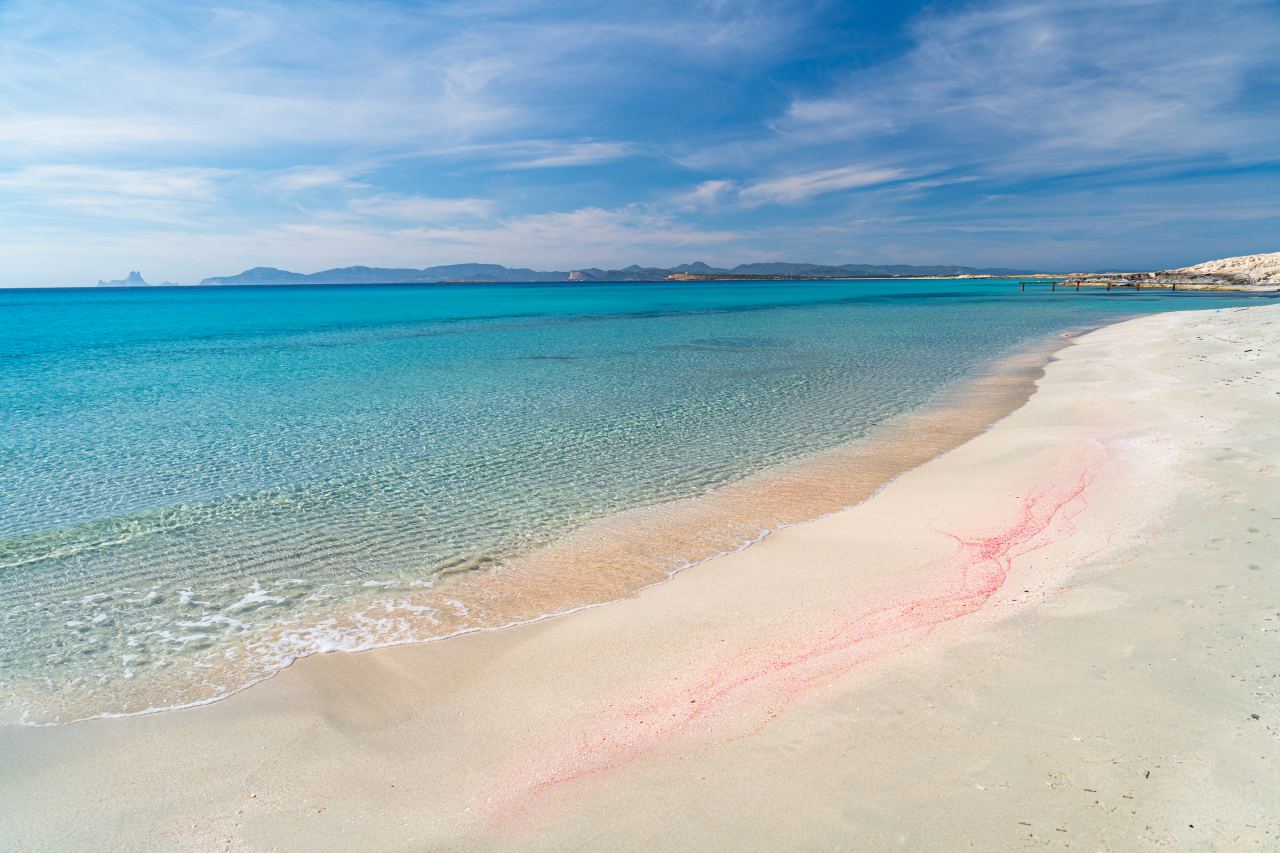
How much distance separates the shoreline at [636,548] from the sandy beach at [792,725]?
23 centimetres

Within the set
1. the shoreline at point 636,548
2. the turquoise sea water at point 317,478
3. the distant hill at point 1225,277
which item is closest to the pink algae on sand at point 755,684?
the shoreline at point 636,548

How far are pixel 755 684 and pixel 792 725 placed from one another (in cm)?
58

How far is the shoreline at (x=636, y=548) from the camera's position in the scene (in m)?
6.24

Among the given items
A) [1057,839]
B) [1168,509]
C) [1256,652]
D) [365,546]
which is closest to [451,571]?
[365,546]

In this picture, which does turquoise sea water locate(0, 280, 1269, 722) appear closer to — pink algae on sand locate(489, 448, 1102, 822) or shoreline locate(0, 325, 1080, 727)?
shoreline locate(0, 325, 1080, 727)

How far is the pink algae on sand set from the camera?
13.8ft

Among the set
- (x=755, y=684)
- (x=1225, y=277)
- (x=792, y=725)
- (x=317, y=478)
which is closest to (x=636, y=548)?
(x=755, y=684)

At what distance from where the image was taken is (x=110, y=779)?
4352 mm

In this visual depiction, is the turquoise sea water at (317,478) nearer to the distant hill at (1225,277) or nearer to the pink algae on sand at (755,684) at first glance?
the pink algae on sand at (755,684)

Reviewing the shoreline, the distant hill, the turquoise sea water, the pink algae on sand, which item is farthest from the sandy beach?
the distant hill

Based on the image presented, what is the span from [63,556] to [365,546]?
3729 mm

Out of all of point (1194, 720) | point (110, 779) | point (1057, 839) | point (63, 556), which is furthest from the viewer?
point (63, 556)

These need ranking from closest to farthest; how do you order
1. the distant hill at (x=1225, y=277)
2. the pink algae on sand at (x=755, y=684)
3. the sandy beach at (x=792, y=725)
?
the sandy beach at (x=792, y=725), the pink algae on sand at (x=755, y=684), the distant hill at (x=1225, y=277)

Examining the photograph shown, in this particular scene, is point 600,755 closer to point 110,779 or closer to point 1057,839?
point 1057,839
